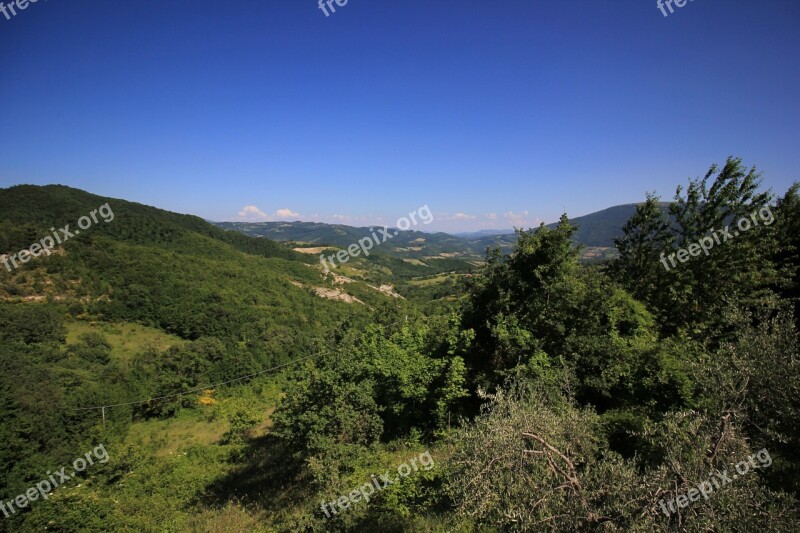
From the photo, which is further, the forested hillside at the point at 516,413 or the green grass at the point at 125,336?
the green grass at the point at 125,336

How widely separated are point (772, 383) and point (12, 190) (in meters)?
177

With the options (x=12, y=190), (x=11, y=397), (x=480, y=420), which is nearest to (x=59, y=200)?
(x=12, y=190)

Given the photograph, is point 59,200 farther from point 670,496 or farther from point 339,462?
point 670,496

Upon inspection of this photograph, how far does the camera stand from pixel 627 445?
40.0 ft

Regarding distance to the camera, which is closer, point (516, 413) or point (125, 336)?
point (516, 413)

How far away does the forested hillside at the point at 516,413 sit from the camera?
6492 millimetres

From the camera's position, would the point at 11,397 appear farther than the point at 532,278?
Yes

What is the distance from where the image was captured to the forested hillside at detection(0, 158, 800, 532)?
6.49 metres

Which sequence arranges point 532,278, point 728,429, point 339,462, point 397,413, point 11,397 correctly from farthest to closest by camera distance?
point 11,397
point 397,413
point 532,278
point 339,462
point 728,429

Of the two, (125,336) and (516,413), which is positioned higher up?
(516,413)

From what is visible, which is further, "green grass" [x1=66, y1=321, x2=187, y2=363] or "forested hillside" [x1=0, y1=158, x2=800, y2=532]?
"green grass" [x1=66, y1=321, x2=187, y2=363]

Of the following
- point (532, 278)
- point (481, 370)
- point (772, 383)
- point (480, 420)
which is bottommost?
point (481, 370)

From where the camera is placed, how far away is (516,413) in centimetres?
752

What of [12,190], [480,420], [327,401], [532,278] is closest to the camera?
[480,420]
